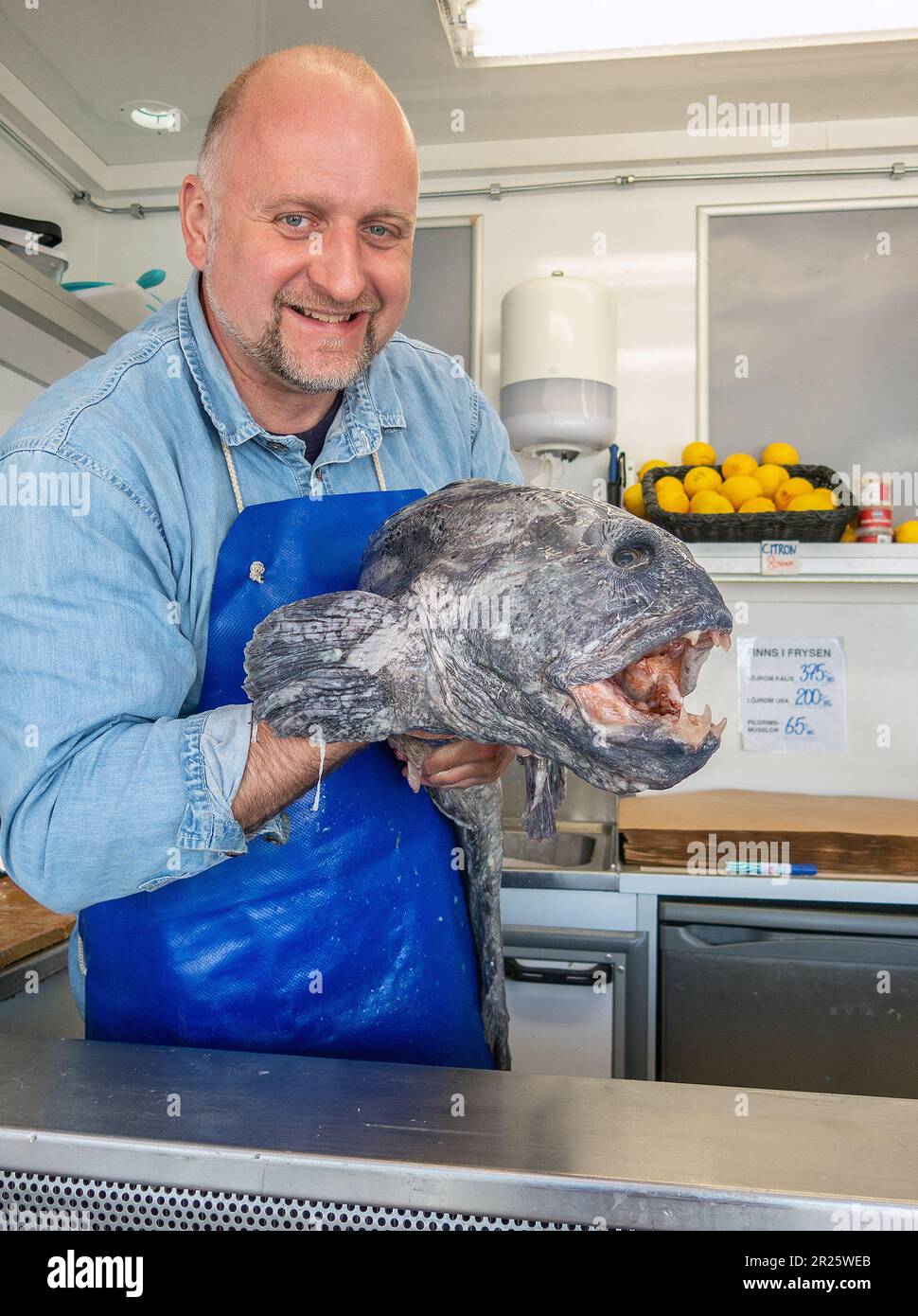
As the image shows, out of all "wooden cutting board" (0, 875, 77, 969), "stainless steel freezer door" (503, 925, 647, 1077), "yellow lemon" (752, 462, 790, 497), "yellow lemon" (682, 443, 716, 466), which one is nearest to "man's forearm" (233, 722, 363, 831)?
"wooden cutting board" (0, 875, 77, 969)

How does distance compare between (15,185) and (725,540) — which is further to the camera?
(15,185)

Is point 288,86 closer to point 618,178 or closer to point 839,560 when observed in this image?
point 839,560

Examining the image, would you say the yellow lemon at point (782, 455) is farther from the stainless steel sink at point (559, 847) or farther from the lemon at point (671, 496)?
the stainless steel sink at point (559, 847)

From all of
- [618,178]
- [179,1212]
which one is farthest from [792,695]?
[179,1212]

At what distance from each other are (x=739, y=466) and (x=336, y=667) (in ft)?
7.63

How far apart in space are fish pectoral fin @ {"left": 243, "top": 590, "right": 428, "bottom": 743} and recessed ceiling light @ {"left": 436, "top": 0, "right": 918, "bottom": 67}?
6.66 feet

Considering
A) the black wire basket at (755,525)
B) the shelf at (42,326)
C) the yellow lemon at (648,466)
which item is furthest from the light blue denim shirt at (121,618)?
the yellow lemon at (648,466)

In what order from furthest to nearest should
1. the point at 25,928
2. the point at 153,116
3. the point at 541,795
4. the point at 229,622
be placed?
the point at 153,116, the point at 25,928, the point at 229,622, the point at 541,795

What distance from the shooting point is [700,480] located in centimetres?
289

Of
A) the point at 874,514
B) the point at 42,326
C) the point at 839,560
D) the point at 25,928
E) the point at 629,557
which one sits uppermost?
the point at 42,326

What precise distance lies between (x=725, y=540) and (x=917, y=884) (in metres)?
1.00

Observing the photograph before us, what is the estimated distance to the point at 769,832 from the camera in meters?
2.50
